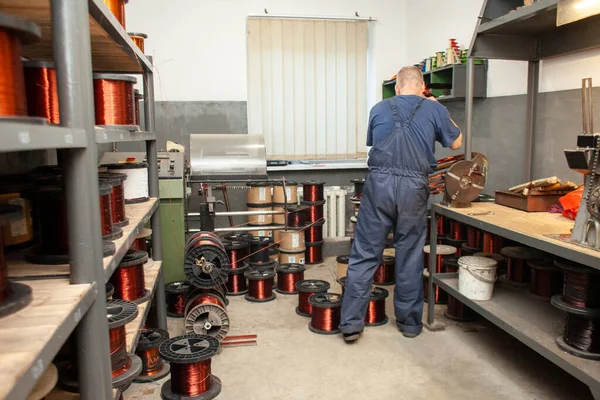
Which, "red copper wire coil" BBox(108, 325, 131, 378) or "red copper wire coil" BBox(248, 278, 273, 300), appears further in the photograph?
"red copper wire coil" BBox(248, 278, 273, 300)

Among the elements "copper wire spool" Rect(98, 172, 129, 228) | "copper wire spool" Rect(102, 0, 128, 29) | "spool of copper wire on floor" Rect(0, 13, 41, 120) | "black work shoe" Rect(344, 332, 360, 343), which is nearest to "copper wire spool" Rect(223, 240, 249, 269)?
"black work shoe" Rect(344, 332, 360, 343)

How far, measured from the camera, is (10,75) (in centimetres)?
109

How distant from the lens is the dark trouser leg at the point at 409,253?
3.36 meters

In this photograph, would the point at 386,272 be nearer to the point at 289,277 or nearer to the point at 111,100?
the point at 289,277

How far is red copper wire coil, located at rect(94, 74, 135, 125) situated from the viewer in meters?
2.06

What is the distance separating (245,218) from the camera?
588cm

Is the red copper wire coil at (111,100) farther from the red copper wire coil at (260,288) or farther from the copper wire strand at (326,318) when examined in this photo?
the red copper wire coil at (260,288)

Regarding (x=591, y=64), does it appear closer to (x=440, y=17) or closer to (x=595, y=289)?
(x=595, y=289)

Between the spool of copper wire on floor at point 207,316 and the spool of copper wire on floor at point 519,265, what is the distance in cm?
199

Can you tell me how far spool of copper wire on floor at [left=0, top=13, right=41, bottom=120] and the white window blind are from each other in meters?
4.98

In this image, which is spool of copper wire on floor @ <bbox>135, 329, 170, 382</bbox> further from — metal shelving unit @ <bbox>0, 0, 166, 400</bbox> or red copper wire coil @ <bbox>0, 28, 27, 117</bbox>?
red copper wire coil @ <bbox>0, 28, 27, 117</bbox>

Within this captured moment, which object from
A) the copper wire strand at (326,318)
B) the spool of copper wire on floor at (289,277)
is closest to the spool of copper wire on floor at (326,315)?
the copper wire strand at (326,318)

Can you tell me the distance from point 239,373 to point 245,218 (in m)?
2.90

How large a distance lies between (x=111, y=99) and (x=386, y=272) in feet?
10.9
